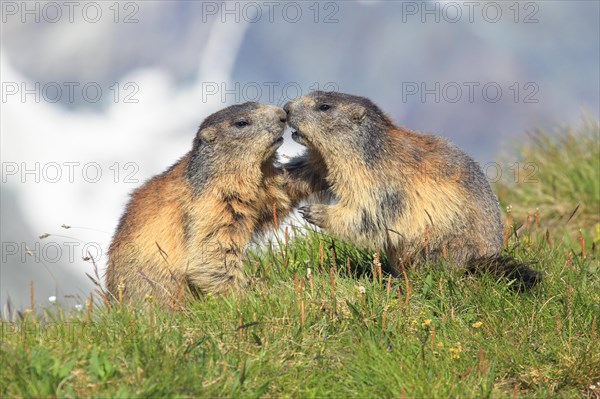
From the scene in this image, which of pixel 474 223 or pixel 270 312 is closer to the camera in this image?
pixel 270 312

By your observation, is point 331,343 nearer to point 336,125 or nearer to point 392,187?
point 392,187

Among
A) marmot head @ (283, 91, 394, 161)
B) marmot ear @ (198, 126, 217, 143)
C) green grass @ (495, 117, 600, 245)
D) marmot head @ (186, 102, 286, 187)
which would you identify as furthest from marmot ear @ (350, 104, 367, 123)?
green grass @ (495, 117, 600, 245)

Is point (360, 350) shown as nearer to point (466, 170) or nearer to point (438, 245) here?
point (438, 245)

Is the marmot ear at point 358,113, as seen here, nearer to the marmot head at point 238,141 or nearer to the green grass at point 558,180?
the marmot head at point 238,141

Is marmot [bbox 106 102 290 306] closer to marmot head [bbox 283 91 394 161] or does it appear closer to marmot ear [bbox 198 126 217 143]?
marmot ear [bbox 198 126 217 143]

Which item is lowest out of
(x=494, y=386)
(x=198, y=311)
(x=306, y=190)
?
(x=494, y=386)

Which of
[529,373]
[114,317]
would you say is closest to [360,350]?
[529,373]

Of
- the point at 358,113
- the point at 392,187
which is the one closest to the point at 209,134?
the point at 358,113
